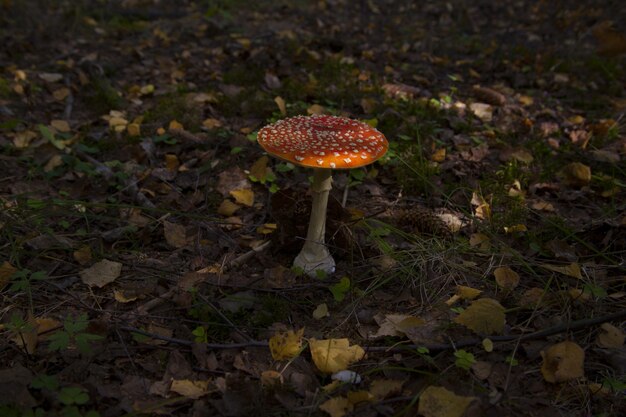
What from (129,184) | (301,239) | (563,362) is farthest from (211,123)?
(563,362)

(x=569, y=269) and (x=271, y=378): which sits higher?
(x=569, y=269)

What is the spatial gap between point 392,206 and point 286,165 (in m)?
0.79

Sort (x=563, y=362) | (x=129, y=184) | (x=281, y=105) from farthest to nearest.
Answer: (x=281, y=105)
(x=129, y=184)
(x=563, y=362)

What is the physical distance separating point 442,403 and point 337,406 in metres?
0.36

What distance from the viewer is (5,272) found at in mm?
2156

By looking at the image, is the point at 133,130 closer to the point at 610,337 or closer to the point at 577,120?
the point at 610,337

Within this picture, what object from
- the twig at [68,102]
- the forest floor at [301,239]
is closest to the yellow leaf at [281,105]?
the forest floor at [301,239]

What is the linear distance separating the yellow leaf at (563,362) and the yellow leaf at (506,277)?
0.44 m

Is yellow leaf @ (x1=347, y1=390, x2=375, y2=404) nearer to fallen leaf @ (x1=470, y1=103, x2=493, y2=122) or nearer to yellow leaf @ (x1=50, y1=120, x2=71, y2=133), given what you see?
fallen leaf @ (x1=470, y1=103, x2=493, y2=122)

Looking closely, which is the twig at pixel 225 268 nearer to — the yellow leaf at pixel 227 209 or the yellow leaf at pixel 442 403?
the yellow leaf at pixel 227 209

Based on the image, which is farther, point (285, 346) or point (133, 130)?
point (133, 130)

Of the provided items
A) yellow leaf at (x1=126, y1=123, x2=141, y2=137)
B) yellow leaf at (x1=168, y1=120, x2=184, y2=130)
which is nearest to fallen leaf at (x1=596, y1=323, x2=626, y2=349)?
yellow leaf at (x1=168, y1=120, x2=184, y2=130)

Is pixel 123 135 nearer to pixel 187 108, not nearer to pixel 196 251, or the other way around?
pixel 187 108

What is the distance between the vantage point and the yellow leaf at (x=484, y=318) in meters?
1.92
